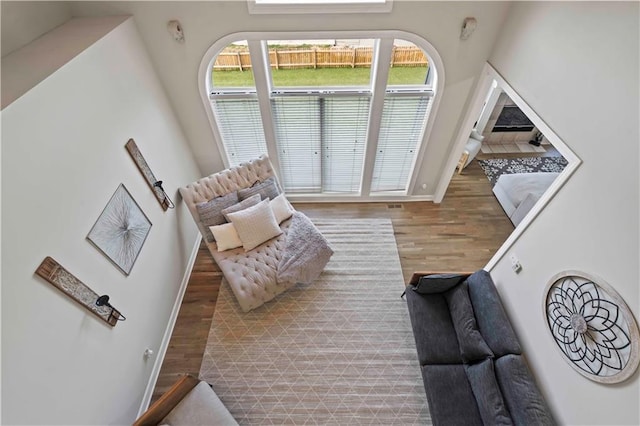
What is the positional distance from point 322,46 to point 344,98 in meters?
0.64

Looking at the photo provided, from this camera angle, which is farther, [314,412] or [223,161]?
[223,161]

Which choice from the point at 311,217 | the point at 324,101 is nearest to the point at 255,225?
the point at 311,217

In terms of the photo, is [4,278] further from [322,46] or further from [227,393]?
[322,46]

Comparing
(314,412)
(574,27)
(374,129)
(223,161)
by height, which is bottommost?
(314,412)

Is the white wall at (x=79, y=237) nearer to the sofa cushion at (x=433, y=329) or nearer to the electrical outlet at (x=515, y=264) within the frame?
the sofa cushion at (x=433, y=329)

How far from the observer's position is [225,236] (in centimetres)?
370

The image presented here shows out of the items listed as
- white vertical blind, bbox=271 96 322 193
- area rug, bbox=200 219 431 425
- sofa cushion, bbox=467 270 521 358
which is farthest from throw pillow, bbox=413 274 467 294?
white vertical blind, bbox=271 96 322 193

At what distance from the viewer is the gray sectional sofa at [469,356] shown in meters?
2.44

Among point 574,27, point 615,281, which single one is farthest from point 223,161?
point 615,281

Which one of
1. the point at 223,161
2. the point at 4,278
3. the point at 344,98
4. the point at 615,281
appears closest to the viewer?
the point at 4,278

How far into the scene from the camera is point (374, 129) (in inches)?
157

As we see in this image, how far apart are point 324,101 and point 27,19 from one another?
2.81 meters

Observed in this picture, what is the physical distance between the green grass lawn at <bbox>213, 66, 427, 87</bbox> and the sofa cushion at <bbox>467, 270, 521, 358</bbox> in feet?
8.11

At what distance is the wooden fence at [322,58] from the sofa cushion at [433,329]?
8.95 ft
